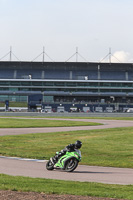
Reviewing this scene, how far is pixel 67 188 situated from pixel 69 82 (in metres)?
138

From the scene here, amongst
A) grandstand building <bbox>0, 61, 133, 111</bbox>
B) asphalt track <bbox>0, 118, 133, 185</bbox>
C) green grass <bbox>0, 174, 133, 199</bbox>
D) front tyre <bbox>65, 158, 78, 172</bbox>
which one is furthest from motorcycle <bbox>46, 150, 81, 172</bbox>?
grandstand building <bbox>0, 61, 133, 111</bbox>

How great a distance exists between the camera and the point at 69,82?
148250 mm

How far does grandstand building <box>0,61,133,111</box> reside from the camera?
486 feet

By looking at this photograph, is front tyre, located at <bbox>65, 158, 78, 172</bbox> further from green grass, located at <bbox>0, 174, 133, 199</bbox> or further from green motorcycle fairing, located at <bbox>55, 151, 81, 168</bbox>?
green grass, located at <bbox>0, 174, 133, 199</bbox>

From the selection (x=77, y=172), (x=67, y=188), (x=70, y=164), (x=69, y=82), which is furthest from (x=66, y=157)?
(x=69, y=82)

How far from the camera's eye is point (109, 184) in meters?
11.5

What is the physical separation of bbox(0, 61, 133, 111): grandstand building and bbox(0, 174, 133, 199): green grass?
5267 inches

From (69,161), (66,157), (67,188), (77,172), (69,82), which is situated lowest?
(77,172)

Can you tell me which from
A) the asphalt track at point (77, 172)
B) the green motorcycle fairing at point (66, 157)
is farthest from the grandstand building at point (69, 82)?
the green motorcycle fairing at point (66, 157)

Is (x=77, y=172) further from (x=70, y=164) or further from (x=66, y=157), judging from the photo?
(x=66, y=157)

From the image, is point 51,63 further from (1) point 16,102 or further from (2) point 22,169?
(2) point 22,169

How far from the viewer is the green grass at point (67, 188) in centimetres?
929

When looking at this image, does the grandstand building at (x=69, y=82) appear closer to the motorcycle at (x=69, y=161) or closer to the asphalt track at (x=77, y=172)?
the asphalt track at (x=77, y=172)

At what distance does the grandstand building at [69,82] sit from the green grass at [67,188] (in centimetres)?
13379
